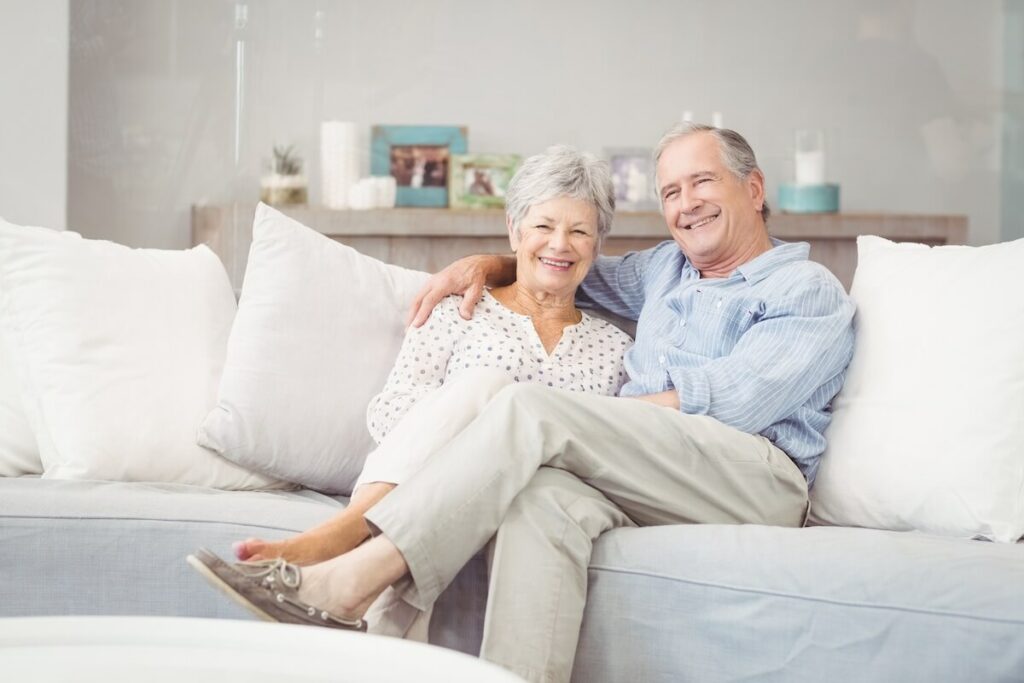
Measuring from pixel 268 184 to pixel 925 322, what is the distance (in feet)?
8.84

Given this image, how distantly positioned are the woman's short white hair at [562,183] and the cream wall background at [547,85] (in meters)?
2.08

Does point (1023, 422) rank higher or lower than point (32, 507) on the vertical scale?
higher

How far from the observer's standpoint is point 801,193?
14.0ft

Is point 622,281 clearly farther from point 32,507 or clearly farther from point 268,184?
point 268,184

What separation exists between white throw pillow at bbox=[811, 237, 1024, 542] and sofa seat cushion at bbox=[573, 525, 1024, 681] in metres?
0.15

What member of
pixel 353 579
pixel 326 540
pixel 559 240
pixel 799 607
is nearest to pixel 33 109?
pixel 559 240

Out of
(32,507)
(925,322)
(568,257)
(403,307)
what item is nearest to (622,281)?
(568,257)

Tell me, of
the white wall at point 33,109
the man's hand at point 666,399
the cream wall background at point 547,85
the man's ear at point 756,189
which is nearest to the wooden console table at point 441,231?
the cream wall background at point 547,85

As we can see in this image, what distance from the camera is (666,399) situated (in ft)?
6.87

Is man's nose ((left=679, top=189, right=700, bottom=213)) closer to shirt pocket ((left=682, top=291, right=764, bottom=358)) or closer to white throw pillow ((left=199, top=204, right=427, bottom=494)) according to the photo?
shirt pocket ((left=682, top=291, right=764, bottom=358))

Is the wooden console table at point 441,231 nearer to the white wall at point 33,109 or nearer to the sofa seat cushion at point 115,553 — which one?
the white wall at point 33,109

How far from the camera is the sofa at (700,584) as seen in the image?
159 cm

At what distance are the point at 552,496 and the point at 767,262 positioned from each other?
0.79 metres

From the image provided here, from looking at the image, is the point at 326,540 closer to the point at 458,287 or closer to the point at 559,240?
the point at 458,287
